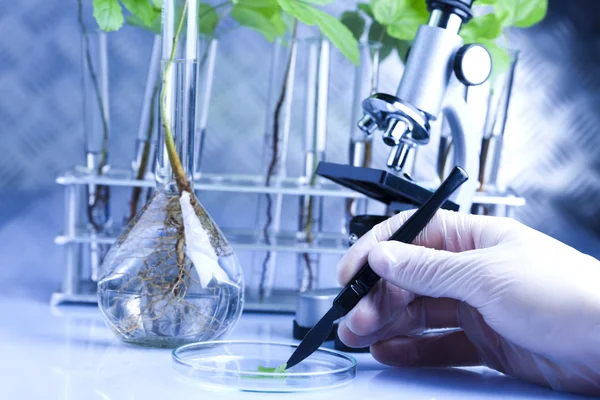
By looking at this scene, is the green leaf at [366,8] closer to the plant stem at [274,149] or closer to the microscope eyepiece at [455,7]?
the plant stem at [274,149]

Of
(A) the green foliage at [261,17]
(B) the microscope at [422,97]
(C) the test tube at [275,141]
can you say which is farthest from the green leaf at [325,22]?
(C) the test tube at [275,141]

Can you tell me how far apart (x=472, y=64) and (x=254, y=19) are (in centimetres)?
42

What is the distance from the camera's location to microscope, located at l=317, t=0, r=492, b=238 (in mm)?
967

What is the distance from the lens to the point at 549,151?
1.59 meters

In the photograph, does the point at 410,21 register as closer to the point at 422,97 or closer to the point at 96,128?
the point at 422,97

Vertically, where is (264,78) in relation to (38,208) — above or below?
above

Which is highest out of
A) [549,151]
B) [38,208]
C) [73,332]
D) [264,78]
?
[264,78]

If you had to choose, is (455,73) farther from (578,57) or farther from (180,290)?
(578,57)

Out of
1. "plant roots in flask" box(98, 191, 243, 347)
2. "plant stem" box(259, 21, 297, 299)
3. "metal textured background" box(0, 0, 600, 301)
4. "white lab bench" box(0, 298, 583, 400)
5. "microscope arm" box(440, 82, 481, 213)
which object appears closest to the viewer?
"white lab bench" box(0, 298, 583, 400)

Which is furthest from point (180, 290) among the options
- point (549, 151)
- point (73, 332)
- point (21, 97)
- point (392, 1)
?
point (549, 151)

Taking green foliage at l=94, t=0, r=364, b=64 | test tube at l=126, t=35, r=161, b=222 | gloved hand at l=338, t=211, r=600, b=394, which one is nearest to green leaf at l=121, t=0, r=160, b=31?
green foliage at l=94, t=0, r=364, b=64

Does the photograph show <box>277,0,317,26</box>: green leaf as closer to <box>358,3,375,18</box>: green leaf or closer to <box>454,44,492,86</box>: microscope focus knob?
<box>454,44,492,86</box>: microscope focus knob

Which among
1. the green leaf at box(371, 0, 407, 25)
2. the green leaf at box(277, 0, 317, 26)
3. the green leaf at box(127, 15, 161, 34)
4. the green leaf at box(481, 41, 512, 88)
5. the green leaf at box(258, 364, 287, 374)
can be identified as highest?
the green leaf at box(371, 0, 407, 25)

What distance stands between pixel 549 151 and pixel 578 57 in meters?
0.19
